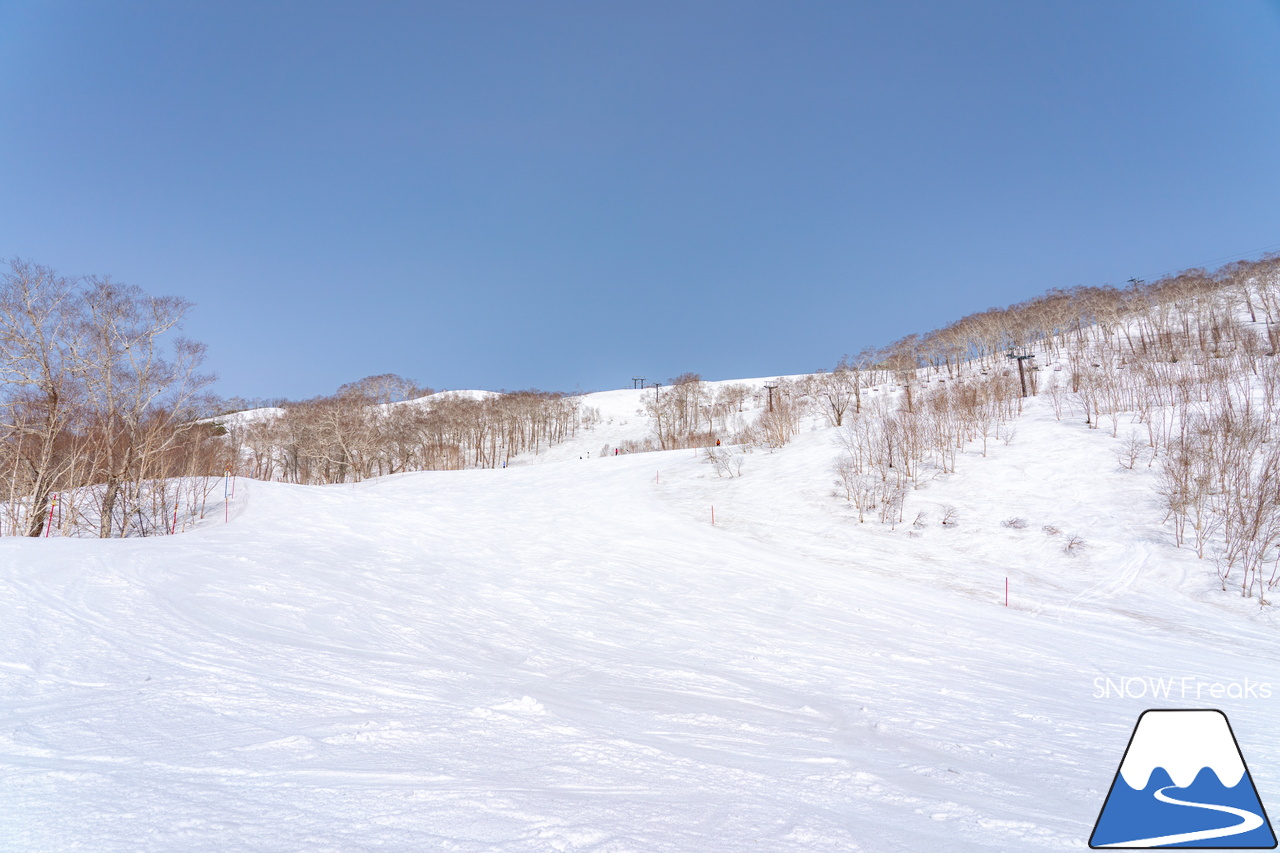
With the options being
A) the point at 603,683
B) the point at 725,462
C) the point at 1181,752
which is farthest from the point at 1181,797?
the point at 725,462

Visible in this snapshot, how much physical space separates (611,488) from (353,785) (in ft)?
79.2

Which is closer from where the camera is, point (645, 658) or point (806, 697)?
point (806, 697)

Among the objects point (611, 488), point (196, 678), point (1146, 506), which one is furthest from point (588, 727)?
Result: point (611, 488)

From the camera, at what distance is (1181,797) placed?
3098mm

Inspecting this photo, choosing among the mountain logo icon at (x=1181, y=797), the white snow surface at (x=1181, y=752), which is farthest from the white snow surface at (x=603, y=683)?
the white snow surface at (x=1181, y=752)

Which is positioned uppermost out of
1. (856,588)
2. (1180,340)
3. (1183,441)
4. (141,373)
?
(1180,340)

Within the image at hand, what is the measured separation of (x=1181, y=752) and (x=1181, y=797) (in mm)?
367

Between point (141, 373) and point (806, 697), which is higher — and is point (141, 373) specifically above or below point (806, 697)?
above

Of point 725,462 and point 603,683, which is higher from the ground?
point 725,462

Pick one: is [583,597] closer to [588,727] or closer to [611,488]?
[588,727]

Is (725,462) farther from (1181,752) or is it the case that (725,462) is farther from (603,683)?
(1181,752)

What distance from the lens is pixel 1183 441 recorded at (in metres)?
16.4

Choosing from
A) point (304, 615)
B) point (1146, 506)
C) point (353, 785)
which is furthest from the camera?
point (1146, 506)

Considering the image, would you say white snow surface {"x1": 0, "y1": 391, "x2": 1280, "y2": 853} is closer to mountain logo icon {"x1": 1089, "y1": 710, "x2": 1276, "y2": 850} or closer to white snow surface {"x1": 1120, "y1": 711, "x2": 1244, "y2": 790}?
mountain logo icon {"x1": 1089, "y1": 710, "x2": 1276, "y2": 850}
